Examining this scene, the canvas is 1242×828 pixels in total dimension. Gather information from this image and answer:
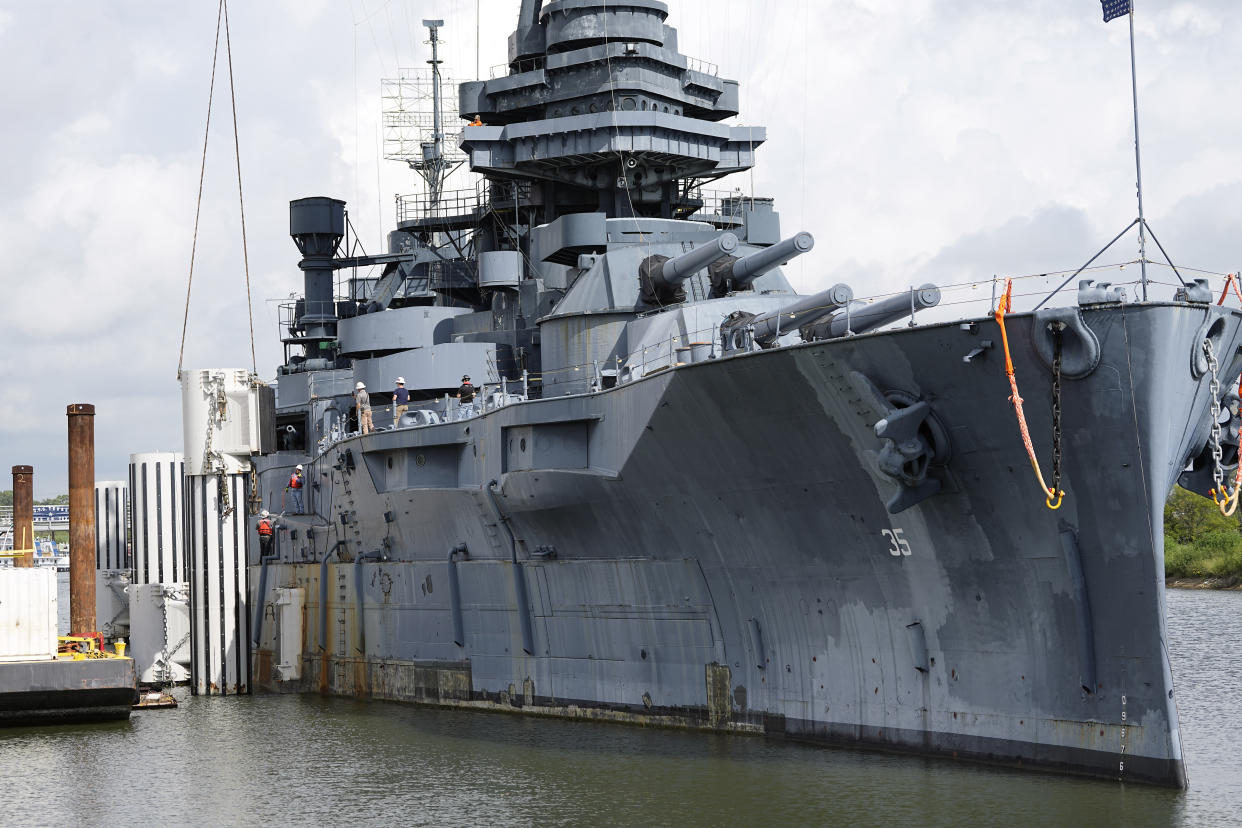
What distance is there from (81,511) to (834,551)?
14.6 m

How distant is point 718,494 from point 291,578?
503 inches

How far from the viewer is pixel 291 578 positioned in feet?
85.6

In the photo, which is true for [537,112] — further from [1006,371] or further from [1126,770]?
[1126,770]

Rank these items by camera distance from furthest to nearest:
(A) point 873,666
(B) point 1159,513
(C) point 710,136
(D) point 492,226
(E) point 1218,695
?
(D) point 492,226 → (C) point 710,136 → (E) point 1218,695 → (A) point 873,666 → (B) point 1159,513

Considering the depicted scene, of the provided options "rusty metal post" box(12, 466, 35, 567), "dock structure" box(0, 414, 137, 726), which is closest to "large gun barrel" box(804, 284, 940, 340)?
"dock structure" box(0, 414, 137, 726)

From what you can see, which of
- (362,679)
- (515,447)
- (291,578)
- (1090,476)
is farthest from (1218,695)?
(291,578)

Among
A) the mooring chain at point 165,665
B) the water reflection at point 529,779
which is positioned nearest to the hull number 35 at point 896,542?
the water reflection at point 529,779

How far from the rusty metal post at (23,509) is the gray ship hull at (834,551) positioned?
12241mm

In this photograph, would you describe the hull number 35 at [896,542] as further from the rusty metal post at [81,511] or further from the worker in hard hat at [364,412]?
the rusty metal post at [81,511]

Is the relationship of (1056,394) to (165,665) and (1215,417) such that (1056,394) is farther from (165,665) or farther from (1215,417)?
(165,665)

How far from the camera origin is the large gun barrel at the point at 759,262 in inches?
642

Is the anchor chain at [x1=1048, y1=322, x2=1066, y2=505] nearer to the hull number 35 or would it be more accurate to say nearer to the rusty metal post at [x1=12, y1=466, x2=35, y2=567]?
the hull number 35

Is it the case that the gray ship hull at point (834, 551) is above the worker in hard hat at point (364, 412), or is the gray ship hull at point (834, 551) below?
below

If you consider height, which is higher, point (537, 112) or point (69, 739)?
point (537, 112)
